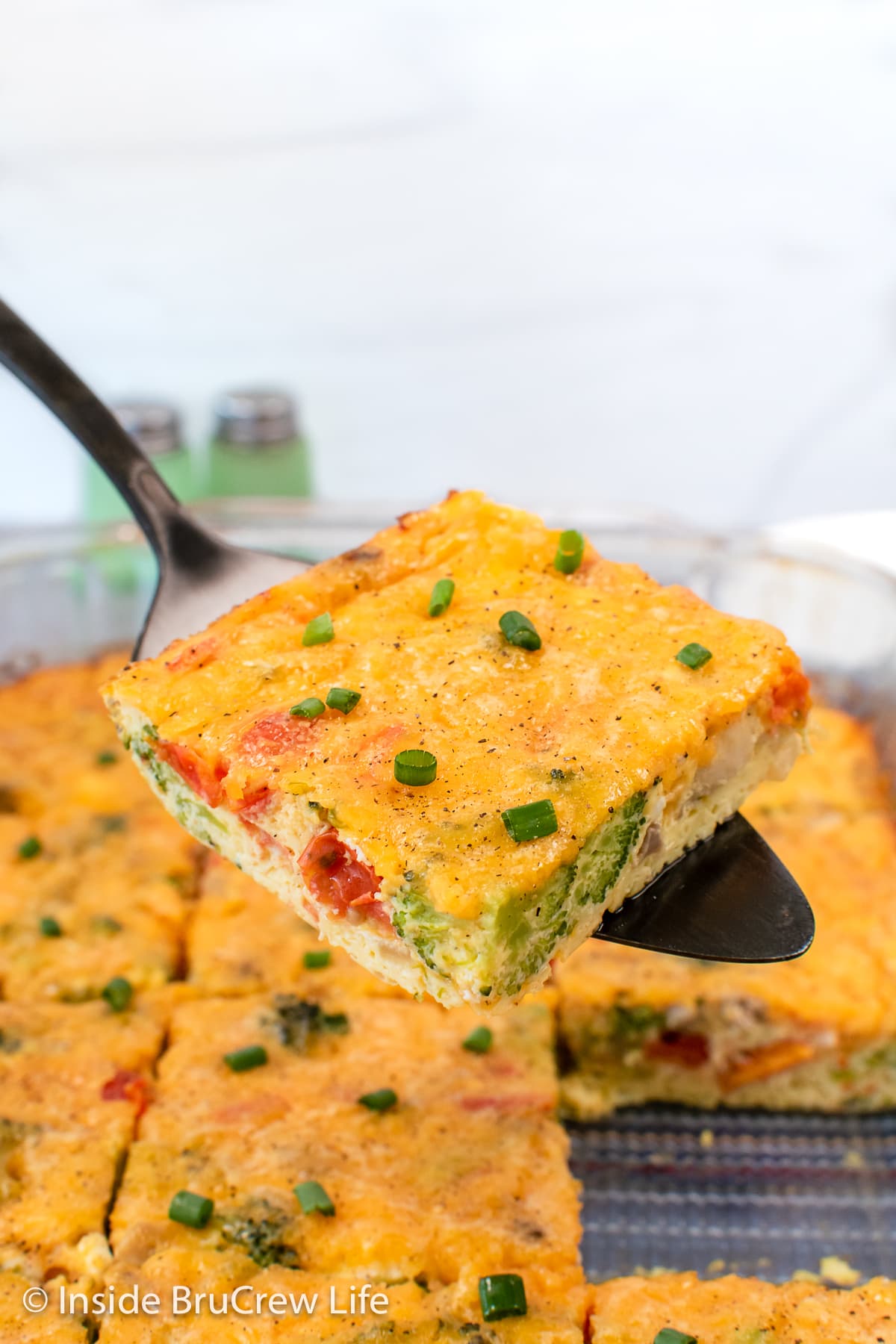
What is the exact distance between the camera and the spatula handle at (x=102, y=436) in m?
2.49

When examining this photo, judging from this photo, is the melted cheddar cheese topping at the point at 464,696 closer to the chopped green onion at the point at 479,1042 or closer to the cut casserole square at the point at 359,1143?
the cut casserole square at the point at 359,1143

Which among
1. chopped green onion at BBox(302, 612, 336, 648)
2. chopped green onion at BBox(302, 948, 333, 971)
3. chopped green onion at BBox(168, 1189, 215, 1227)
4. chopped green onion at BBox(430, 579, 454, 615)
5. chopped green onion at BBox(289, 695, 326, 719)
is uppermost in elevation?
chopped green onion at BBox(430, 579, 454, 615)

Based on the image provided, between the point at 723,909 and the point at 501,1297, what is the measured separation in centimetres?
83

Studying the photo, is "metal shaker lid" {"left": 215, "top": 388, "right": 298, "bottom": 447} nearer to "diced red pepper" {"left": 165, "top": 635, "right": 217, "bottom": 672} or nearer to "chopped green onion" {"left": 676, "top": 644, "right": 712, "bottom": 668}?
"diced red pepper" {"left": 165, "top": 635, "right": 217, "bottom": 672}

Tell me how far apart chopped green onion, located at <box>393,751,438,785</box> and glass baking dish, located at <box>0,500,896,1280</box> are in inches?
55.5

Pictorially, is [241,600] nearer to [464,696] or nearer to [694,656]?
[464,696]

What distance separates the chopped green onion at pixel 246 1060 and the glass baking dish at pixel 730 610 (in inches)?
32.0

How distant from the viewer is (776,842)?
338 cm

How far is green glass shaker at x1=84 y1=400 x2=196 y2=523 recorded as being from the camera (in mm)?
4398

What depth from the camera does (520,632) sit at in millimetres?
2176

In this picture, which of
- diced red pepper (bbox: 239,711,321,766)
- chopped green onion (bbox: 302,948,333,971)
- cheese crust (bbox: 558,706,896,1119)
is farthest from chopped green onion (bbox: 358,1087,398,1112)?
diced red pepper (bbox: 239,711,321,766)

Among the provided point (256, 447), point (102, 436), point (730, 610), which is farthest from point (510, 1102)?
point (256, 447)

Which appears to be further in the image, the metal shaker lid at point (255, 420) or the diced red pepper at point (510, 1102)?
Result: the metal shaker lid at point (255, 420)

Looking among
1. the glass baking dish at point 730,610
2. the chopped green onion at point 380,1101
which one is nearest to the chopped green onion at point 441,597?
the chopped green onion at point 380,1101
